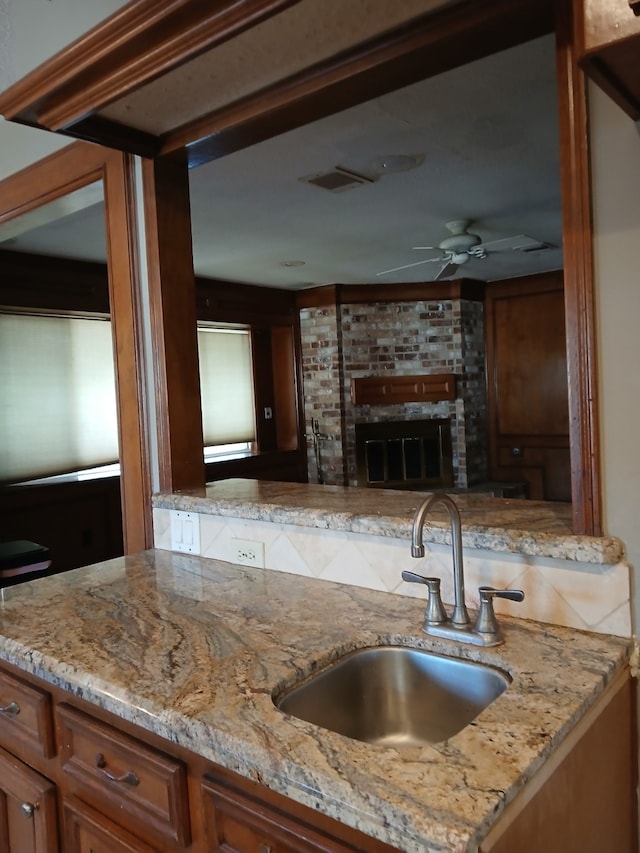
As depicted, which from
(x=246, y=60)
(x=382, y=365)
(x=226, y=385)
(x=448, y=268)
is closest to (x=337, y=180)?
(x=448, y=268)

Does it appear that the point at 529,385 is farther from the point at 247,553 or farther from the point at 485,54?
the point at 485,54

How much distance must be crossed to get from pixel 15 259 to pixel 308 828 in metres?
4.42

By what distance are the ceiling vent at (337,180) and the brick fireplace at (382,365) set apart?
3001 mm

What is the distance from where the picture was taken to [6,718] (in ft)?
4.79

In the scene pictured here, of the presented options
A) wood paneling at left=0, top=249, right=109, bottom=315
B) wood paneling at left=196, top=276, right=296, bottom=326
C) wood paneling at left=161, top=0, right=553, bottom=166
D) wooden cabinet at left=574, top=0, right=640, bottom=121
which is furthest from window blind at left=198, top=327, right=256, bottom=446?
wooden cabinet at left=574, top=0, right=640, bottom=121

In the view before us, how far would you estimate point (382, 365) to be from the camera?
6414mm

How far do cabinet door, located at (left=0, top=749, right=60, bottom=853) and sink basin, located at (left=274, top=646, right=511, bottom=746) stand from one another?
642 millimetres

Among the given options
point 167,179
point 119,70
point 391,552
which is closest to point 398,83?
point 119,70

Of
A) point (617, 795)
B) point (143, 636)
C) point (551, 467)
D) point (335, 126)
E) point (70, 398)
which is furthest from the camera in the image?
point (551, 467)

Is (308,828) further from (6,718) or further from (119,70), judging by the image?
(119,70)

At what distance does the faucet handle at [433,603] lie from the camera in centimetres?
124

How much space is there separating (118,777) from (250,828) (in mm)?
345

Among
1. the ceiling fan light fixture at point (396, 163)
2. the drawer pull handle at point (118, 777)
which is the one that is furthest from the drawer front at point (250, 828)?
the ceiling fan light fixture at point (396, 163)

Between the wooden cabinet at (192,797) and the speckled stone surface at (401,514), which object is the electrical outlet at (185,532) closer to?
the speckled stone surface at (401,514)
